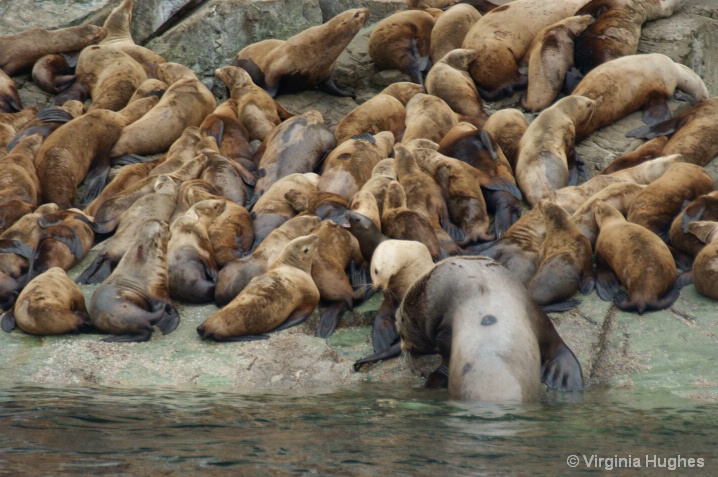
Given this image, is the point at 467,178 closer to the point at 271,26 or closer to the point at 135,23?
the point at 271,26

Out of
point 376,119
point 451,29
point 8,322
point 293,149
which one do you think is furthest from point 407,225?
point 451,29

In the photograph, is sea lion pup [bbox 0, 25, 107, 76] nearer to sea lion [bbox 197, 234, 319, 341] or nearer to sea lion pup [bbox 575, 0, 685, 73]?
sea lion pup [bbox 575, 0, 685, 73]

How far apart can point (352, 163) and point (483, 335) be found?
4.12 m

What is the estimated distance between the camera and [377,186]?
8844 millimetres

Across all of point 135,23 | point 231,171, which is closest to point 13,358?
point 231,171

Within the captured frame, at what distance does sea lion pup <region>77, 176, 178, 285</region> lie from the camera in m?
8.31

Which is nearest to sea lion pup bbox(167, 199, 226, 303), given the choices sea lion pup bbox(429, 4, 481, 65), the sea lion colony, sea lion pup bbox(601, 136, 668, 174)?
the sea lion colony

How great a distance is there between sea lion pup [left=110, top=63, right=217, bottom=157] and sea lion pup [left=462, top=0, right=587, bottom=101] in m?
3.13

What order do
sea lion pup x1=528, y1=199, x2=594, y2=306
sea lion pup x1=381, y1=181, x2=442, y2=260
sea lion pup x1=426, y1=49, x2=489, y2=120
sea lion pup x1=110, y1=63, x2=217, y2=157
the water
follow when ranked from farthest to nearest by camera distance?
sea lion pup x1=426, y1=49, x2=489, y2=120, sea lion pup x1=110, y1=63, x2=217, y2=157, sea lion pup x1=381, y1=181, x2=442, y2=260, sea lion pup x1=528, y1=199, x2=594, y2=306, the water

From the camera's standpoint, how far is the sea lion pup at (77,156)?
1030 centimetres

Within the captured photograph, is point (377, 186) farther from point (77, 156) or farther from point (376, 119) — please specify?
point (77, 156)

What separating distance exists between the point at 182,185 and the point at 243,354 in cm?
313

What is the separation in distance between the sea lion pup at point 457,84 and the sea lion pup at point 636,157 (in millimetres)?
1978

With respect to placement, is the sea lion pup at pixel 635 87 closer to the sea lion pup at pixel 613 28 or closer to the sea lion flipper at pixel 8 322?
the sea lion pup at pixel 613 28
